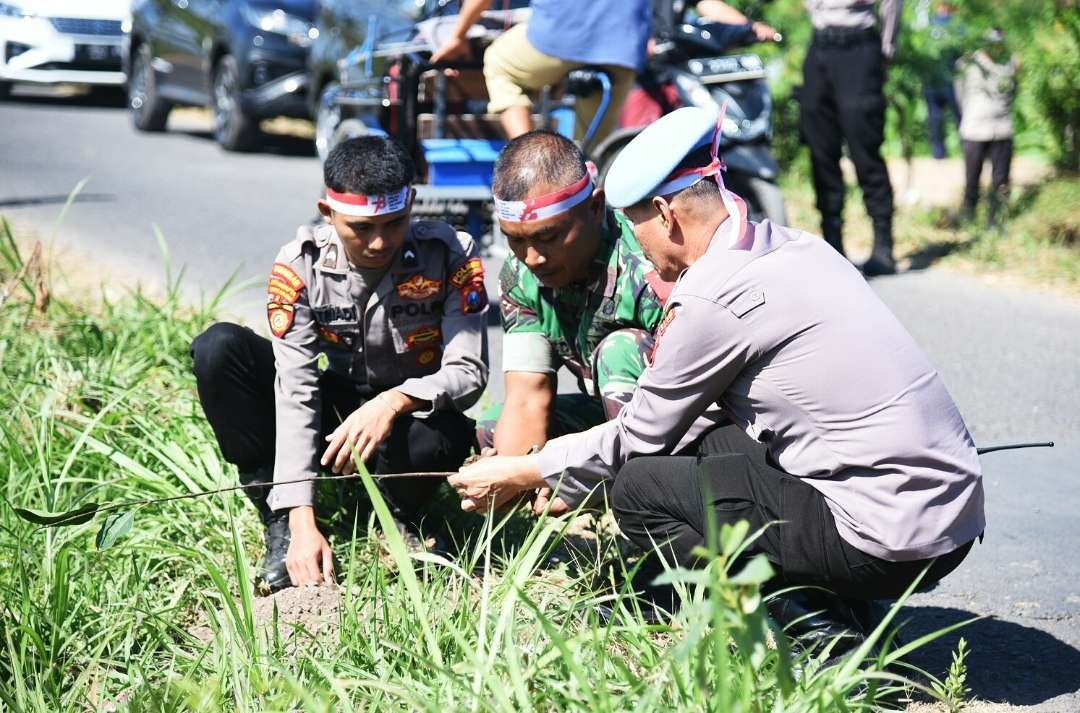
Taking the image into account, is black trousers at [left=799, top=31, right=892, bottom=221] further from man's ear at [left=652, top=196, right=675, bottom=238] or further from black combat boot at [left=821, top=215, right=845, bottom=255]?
man's ear at [left=652, top=196, right=675, bottom=238]

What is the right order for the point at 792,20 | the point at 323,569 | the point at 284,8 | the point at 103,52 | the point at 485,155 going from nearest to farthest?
the point at 323,569 → the point at 485,155 → the point at 284,8 → the point at 792,20 → the point at 103,52

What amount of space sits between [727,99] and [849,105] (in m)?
Result: 1.00

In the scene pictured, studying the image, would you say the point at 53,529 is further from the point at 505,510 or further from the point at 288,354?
the point at 505,510

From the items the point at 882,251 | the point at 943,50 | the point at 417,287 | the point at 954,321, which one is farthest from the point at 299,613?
the point at 943,50

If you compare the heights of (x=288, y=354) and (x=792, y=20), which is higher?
(x=792, y=20)

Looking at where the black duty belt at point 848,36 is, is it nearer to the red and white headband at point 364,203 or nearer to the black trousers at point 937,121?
the red and white headband at point 364,203

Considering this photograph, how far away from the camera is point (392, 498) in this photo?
11.1 ft

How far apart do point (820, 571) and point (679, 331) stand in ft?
1.93

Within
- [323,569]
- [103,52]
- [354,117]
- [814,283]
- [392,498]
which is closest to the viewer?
A: [814,283]

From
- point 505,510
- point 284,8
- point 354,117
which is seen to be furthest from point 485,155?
point 284,8

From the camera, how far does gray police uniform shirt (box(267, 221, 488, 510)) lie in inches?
127

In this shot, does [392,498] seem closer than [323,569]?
No

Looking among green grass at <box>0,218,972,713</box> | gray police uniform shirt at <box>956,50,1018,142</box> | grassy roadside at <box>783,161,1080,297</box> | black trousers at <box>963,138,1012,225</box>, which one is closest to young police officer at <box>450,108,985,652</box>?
green grass at <box>0,218,972,713</box>

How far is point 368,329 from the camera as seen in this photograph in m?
3.40
